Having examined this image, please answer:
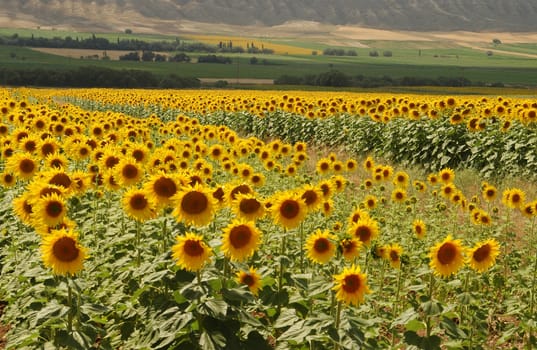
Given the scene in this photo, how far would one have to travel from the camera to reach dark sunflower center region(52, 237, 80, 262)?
188 inches

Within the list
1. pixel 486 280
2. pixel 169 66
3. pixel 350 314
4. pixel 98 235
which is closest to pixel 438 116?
pixel 486 280

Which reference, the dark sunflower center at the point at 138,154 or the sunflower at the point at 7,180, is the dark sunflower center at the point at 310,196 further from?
the sunflower at the point at 7,180

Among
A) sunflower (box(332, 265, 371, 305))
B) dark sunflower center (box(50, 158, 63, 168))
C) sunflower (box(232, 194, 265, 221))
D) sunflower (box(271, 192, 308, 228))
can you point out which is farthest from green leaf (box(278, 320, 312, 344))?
dark sunflower center (box(50, 158, 63, 168))

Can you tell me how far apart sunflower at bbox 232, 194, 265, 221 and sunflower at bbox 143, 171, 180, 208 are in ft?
1.88

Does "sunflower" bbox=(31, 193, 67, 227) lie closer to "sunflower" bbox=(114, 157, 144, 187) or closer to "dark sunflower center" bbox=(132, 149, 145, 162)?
"sunflower" bbox=(114, 157, 144, 187)

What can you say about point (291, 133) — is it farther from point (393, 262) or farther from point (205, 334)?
point (205, 334)

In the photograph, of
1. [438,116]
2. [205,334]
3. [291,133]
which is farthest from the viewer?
[291,133]

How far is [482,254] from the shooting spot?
538 cm

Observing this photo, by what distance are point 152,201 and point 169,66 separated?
4948 inches

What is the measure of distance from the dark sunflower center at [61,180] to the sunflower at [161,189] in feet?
4.07

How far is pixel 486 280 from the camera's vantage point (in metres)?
7.37

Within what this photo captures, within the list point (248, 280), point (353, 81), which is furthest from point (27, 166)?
point (353, 81)

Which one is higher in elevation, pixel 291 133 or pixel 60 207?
pixel 60 207

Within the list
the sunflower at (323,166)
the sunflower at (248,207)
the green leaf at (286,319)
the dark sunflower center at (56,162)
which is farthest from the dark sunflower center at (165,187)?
the sunflower at (323,166)
